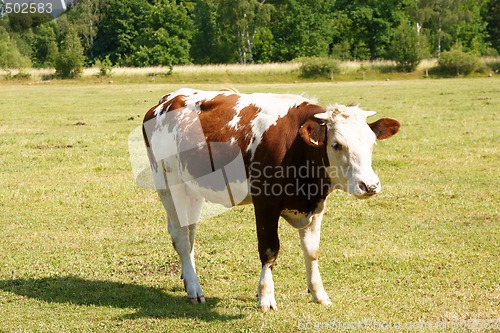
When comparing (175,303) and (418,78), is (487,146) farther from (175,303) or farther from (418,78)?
(418,78)

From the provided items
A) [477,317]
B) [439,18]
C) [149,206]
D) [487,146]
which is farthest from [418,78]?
[477,317]

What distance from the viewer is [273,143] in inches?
265

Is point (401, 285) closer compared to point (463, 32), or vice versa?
point (401, 285)

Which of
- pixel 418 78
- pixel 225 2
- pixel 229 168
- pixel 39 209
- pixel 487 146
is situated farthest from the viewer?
pixel 225 2

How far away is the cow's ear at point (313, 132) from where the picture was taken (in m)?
6.32

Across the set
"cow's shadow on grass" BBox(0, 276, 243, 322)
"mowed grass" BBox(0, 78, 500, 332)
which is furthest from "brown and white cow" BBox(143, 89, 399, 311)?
"mowed grass" BBox(0, 78, 500, 332)

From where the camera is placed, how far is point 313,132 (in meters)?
6.42

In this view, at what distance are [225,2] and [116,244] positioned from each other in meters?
73.0

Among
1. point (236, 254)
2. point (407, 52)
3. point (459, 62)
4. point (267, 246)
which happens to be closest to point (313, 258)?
point (267, 246)

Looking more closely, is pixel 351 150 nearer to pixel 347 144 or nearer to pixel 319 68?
pixel 347 144

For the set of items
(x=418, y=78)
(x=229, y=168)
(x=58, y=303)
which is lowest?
(x=418, y=78)

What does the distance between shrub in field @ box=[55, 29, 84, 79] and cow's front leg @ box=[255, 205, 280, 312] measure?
58.1 meters

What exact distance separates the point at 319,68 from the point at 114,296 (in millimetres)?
56480

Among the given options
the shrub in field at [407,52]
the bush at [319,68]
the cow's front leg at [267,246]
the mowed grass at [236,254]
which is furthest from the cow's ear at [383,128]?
the shrub in field at [407,52]
